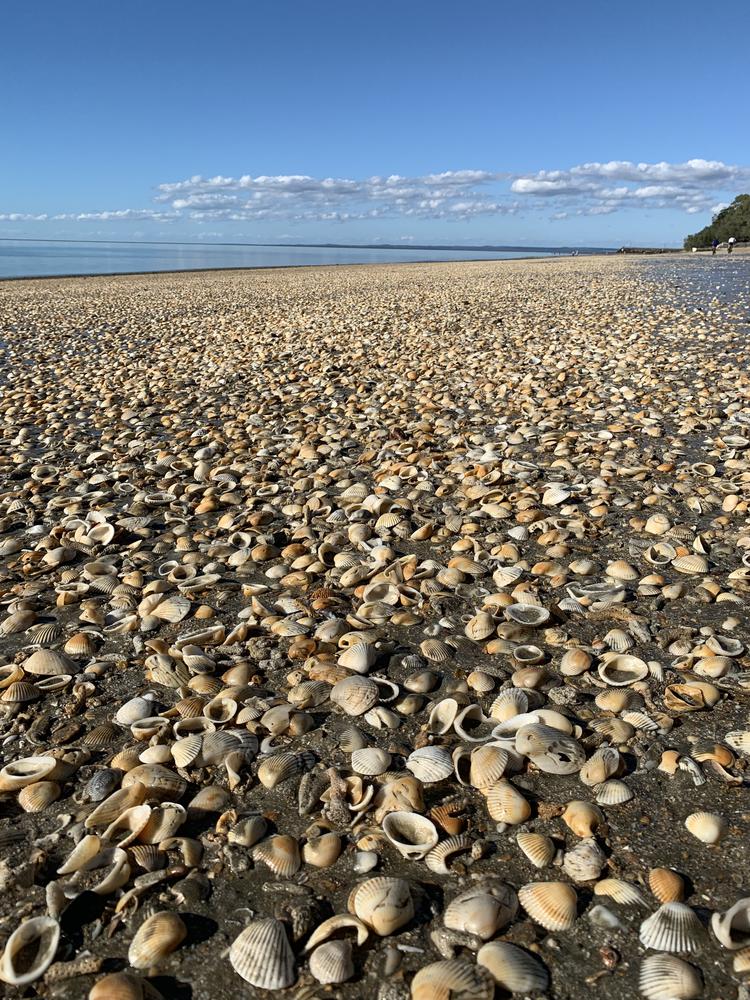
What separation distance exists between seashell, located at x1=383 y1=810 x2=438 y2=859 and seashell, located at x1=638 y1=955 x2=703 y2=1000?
65 centimetres

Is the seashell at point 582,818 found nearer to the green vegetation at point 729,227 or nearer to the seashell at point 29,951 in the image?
the seashell at point 29,951

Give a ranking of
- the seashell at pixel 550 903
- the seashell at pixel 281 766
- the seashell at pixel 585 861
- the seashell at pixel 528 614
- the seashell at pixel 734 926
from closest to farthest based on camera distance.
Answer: the seashell at pixel 734 926
the seashell at pixel 550 903
the seashell at pixel 585 861
the seashell at pixel 281 766
the seashell at pixel 528 614

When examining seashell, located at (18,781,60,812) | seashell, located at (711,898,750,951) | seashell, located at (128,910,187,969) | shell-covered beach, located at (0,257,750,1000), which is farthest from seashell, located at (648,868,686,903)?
seashell, located at (18,781,60,812)

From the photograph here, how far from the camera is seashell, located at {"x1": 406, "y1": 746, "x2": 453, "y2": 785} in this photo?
2.41 meters

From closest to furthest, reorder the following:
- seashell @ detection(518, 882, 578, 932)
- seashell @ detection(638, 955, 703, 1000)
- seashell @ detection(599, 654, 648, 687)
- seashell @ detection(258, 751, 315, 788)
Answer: seashell @ detection(638, 955, 703, 1000) → seashell @ detection(518, 882, 578, 932) → seashell @ detection(258, 751, 315, 788) → seashell @ detection(599, 654, 648, 687)

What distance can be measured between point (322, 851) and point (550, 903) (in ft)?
2.25

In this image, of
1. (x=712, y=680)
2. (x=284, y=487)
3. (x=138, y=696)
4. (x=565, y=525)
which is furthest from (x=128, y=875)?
(x=284, y=487)

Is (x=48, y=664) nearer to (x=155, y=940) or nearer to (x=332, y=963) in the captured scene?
(x=155, y=940)

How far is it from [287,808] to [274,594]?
159 cm

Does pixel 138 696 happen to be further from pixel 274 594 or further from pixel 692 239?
pixel 692 239

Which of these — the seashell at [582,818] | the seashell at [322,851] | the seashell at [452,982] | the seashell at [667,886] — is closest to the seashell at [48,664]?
the seashell at [322,851]

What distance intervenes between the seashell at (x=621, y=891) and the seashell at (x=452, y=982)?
0.45 meters

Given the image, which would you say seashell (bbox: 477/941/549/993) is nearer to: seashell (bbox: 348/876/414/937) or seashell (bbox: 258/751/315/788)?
seashell (bbox: 348/876/414/937)

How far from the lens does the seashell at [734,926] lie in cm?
177
